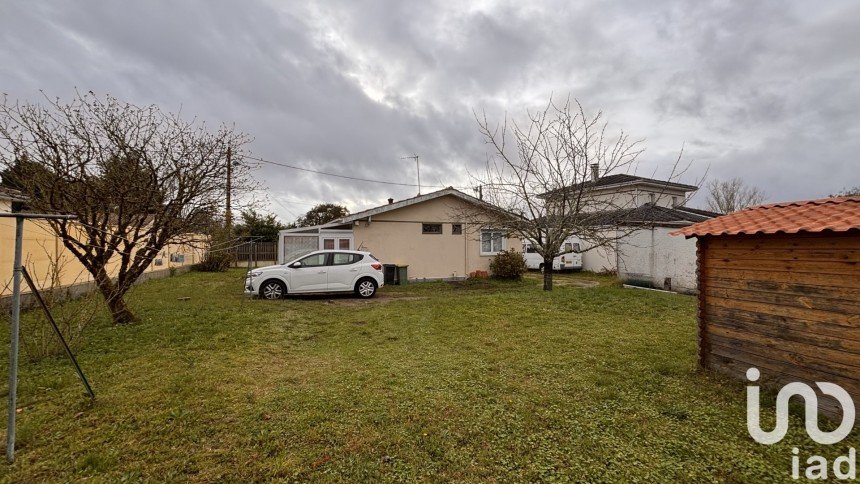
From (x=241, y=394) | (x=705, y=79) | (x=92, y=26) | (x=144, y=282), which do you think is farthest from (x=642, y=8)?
(x=144, y=282)

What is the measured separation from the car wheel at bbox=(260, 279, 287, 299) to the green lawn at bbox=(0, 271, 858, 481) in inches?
147

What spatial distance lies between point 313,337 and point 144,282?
12.1m

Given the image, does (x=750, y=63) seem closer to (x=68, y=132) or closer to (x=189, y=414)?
(x=189, y=414)

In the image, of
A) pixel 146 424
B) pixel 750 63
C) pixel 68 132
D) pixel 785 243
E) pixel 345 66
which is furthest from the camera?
pixel 345 66

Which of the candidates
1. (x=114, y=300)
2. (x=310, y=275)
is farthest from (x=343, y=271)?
(x=114, y=300)

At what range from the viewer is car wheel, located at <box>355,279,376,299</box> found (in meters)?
11.5

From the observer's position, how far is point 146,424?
3.21 m

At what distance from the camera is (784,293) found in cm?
385

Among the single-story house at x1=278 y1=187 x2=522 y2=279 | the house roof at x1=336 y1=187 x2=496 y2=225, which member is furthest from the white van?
the house roof at x1=336 y1=187 x2=496 y2=225

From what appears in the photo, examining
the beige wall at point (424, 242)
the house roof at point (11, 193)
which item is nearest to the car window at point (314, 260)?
the beige wall at point (424, 242)

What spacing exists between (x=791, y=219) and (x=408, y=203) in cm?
1248

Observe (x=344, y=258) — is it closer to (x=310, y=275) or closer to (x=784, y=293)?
(x=310, y=275)

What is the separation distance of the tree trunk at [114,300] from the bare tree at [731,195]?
35942 millimetres

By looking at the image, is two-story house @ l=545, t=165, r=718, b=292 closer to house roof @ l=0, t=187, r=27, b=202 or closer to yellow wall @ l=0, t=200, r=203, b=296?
yellow wall @ l=0, t=200, r=203, b=296
